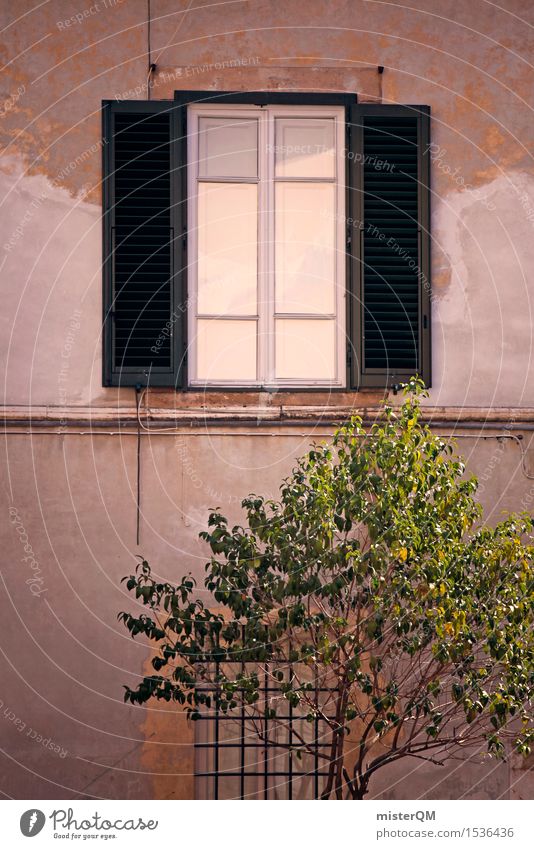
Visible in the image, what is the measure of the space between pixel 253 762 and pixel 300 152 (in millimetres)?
4676

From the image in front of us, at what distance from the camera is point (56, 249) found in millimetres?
10523

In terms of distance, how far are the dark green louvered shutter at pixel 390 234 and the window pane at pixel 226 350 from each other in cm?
81

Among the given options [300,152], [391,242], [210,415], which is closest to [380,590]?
[210,415]

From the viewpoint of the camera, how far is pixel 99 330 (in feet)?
34.4

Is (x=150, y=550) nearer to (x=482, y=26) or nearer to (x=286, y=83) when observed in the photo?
(x=286, y=83)

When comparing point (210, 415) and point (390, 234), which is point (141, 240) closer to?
point (210, 415)

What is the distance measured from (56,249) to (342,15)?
9.48ft

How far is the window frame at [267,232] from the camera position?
10586 mm

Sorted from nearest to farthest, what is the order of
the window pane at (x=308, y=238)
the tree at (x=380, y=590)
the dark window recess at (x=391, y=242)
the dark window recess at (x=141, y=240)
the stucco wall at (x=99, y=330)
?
Result: 1. the tree at (x=380, y=590)
2. the stucco wall at (x=99, y=330)
3. the dark window recess at (x=141, y=240)
4. the dark window recess at (x=391, y=242)
5. the window pane at (x=308, y=238)

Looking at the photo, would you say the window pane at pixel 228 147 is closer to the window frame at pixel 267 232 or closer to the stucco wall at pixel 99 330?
the window frame at pixel 267 232

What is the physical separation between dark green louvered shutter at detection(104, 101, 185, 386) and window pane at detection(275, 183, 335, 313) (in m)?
0.79

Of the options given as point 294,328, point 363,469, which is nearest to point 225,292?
point 294,328

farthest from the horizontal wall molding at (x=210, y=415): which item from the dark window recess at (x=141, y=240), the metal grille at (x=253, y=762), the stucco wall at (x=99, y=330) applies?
the metal grille at (x=253, y=762)

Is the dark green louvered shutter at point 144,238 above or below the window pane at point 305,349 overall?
above
